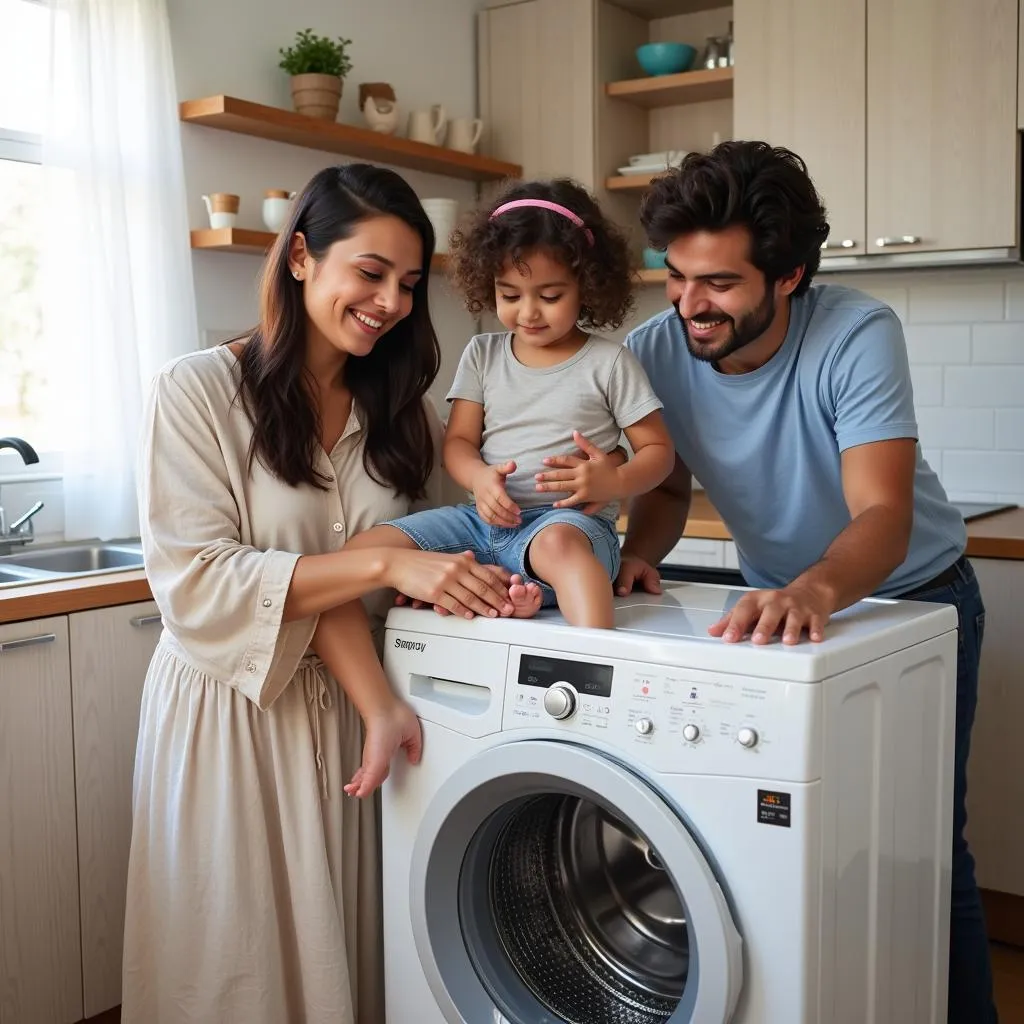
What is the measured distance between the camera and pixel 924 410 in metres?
3.49

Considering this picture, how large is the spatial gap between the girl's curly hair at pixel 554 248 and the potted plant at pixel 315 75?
5.03 feet

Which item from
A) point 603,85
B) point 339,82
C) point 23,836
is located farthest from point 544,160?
point 23,836

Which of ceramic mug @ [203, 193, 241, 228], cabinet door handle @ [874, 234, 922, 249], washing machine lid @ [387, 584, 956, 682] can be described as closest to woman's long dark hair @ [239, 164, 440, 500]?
washing machine lid @ [387, 584, 956, 682]

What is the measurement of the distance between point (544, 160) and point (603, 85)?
28 cm

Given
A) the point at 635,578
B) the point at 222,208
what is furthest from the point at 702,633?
the point at 222,208

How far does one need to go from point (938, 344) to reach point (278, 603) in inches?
92.7

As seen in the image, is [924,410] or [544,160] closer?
[924,410]

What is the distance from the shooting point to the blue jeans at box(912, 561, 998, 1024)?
74.3 inches

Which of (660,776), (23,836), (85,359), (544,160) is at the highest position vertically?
(544,160)

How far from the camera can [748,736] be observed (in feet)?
4.69

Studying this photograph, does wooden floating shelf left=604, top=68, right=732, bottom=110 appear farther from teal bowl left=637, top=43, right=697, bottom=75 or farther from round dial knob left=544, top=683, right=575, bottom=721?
round dial knob left=544, top=683, right=575, bottom=721

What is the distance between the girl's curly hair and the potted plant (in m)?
1.53

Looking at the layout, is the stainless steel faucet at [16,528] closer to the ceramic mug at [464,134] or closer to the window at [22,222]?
the window at [22,222]

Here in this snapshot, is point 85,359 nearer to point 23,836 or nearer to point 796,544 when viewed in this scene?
point 23,836
